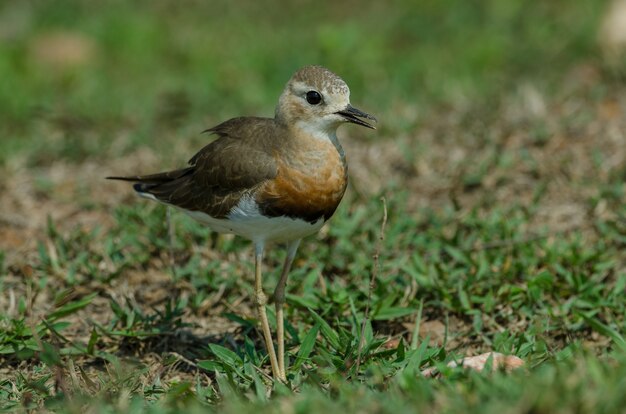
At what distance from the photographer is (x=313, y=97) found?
13.9 ft

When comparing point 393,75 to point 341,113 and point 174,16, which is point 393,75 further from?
point 341,113

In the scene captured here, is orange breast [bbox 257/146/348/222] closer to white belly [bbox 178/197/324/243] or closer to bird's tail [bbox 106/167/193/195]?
white belly [bbox 178/197/324/243]

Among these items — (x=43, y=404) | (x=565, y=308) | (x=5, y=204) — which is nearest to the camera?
(x=43, y=404)

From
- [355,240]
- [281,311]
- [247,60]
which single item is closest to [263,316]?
[281,311]

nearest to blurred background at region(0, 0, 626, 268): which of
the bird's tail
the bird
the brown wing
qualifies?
the bird's tail

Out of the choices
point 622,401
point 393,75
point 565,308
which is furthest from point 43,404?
point 393,75

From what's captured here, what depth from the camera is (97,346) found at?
15.3ft

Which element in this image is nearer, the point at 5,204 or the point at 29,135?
the point at 5,204

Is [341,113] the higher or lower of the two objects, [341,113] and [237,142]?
the higher

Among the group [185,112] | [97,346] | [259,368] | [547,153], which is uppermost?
[547,153]

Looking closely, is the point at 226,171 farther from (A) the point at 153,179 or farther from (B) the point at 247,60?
(B) the point at 247,60

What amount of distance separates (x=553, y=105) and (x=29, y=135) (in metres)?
4.27

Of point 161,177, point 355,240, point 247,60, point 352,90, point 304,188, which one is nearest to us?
point 304,188

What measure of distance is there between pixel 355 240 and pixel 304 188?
1.46 m
